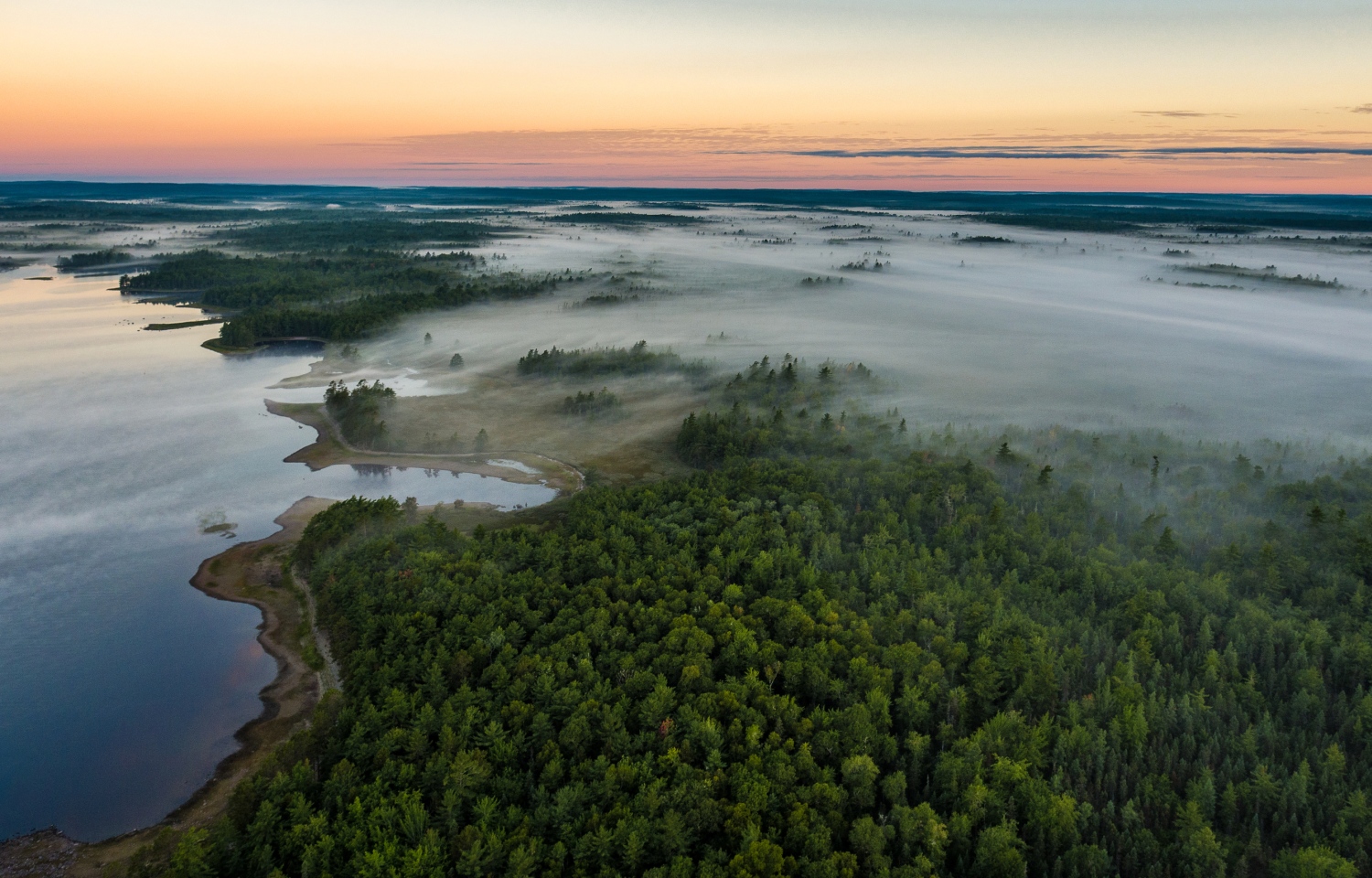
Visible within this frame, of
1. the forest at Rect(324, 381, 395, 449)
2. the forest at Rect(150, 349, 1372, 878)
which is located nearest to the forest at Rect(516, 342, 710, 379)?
the forest at Rect(324, 381, 395, 449)

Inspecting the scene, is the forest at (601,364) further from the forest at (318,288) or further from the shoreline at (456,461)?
the forest at (318,288)

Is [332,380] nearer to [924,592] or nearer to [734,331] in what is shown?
[734,331]

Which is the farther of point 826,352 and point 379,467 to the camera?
point 826,352

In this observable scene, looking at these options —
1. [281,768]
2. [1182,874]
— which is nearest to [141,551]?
[281,768]

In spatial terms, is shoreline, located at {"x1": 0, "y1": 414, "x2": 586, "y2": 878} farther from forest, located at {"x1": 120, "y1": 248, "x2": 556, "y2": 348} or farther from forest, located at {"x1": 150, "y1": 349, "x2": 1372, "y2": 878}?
forest, located at {"x1": 120, "y1": 248, "x2": 556, "y2": 348}

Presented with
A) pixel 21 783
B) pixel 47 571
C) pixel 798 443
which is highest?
pixel 798 443

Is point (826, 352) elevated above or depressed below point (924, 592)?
above
